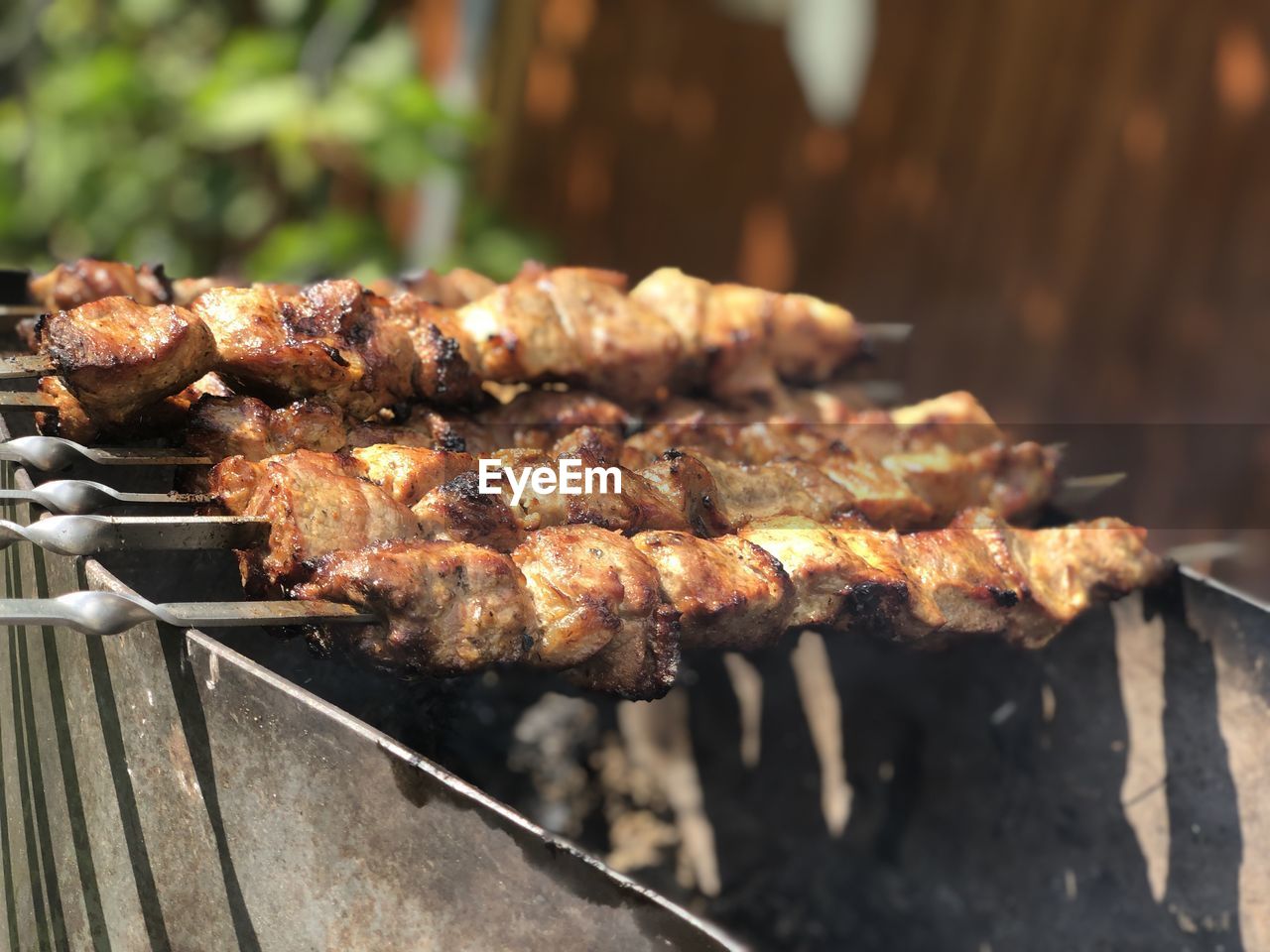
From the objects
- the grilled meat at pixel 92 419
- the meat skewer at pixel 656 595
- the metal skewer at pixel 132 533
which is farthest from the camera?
the grilled meat at pixel 92 419

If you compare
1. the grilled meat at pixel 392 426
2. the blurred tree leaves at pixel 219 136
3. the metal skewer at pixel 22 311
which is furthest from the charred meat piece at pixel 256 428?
the blurred tree leaves at pixel 219 136

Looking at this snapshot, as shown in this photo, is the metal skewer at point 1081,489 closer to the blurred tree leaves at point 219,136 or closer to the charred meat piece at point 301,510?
the charred meat piece at point 301,510

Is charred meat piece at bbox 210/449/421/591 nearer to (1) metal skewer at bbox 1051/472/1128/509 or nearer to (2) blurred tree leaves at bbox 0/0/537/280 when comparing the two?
(1) metal skewer at bbox 1051/472/1128/509

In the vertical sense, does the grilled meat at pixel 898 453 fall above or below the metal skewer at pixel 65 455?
below

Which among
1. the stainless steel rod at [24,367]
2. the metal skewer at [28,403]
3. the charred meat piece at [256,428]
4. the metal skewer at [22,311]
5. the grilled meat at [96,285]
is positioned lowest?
the charred meat piece at [256,428]

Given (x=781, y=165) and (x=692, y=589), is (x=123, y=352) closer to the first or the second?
(x=692, y=589)

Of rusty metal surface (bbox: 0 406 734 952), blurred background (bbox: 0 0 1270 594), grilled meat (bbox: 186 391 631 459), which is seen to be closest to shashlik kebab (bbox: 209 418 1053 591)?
grilled meat (bbox: 186 391 631 459)

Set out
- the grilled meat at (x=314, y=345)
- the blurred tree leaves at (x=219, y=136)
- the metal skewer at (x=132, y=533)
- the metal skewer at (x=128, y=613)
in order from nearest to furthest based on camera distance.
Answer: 1. the metal skewer at (x=128, y=613)
2. the metal skewer at (x=132, y=533)
3. the grilled meat at (x=314, y=345)
4. the blurred tree leaves at (x=219, y=136)
